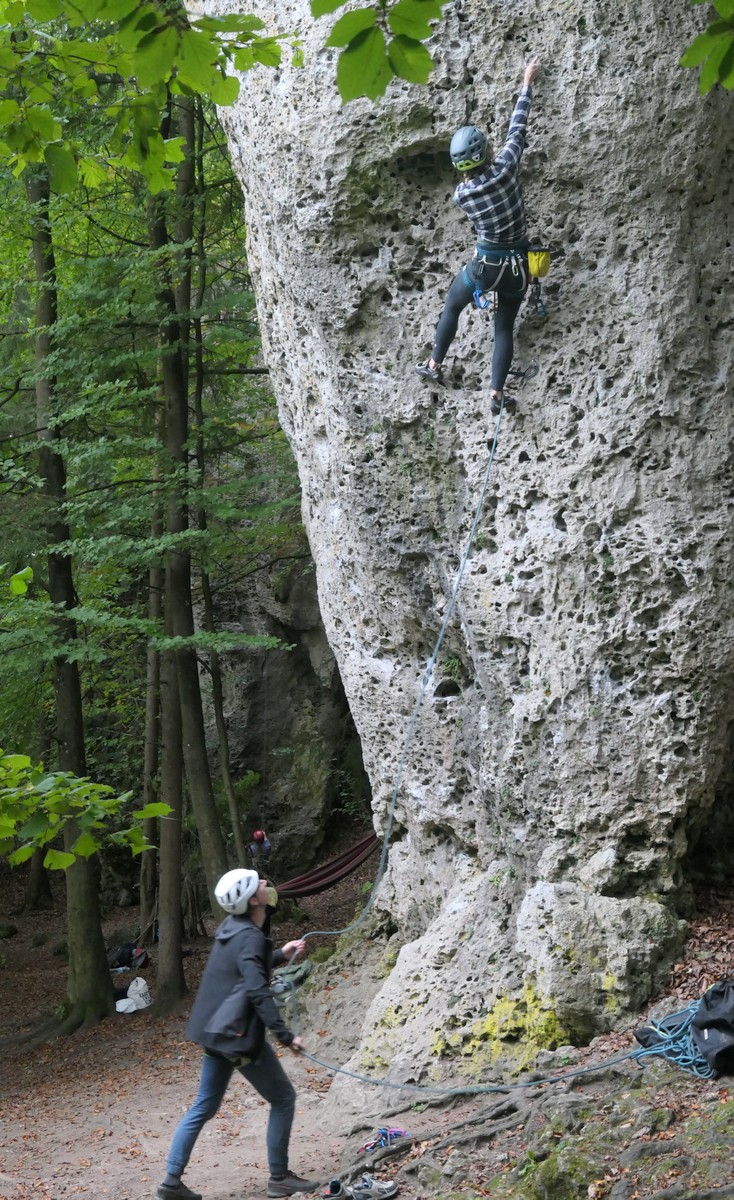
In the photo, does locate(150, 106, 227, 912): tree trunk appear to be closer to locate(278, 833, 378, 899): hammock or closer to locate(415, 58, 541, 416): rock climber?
locate(278, 833, 378, 899): hammock

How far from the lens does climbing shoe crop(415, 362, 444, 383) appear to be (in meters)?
7.39

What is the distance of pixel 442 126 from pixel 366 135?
0.56 meters

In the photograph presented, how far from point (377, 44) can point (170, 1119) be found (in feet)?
24.9

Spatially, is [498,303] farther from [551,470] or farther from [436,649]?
[436,649]

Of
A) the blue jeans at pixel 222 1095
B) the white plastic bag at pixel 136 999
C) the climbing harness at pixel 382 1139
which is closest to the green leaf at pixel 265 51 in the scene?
the blue jeans at pixel 222 1095

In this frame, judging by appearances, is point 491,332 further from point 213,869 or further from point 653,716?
point 213,869

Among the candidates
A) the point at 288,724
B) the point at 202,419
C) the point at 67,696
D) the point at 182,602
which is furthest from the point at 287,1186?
the point at 288,724

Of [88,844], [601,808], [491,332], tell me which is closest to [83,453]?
[491,332]

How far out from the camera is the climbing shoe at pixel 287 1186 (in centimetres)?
510

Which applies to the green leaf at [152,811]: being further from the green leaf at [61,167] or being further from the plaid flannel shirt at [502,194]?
the plaid flannel shirt at [502,194]

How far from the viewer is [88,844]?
10.1 feet

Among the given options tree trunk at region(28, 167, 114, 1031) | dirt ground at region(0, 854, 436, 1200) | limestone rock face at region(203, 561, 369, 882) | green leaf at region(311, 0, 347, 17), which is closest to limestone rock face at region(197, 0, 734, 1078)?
dirt ground at region(0, 854, 436, 1200)

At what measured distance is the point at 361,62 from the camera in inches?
86.6

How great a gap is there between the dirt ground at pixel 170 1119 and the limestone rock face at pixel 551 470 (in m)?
0.52
